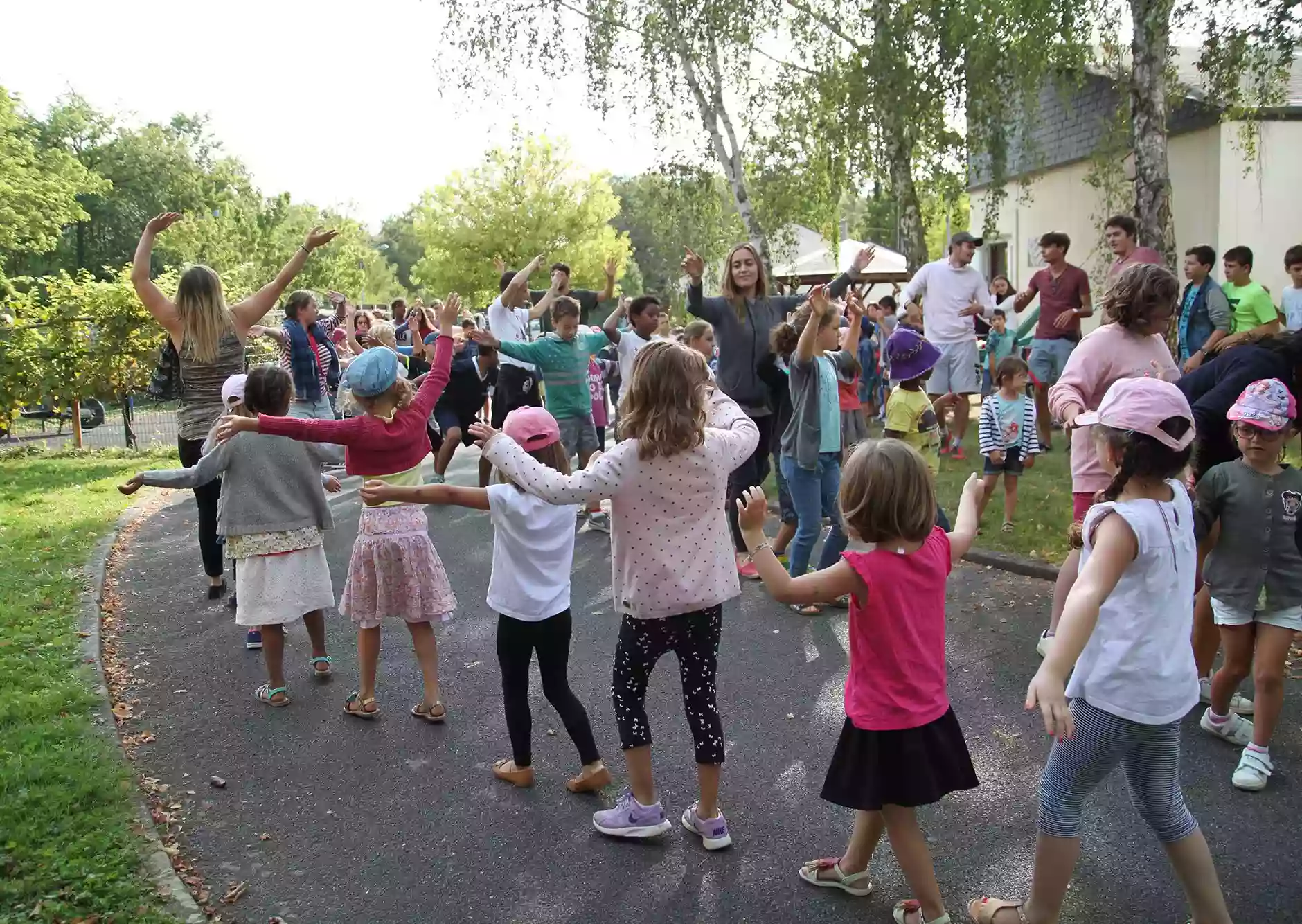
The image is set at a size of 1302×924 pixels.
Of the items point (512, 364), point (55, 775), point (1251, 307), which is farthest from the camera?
point (1251, 307)

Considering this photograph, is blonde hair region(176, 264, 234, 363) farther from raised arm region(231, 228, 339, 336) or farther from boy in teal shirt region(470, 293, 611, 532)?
boy in teal shirt region(470, 293, 611, 532)

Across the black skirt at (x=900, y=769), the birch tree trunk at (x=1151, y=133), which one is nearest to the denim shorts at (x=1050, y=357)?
the birch tree trunk at (x=1151, y=133)

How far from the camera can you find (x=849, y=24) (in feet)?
51.2

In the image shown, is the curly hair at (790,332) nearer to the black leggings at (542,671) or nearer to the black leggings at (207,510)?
the black leggings at (542,671)

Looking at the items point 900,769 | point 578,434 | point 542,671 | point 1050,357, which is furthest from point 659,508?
point 1050,357

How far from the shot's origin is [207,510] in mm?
6941

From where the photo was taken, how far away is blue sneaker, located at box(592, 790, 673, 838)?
3834 mm

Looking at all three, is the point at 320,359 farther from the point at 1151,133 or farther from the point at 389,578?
the point at 1151,133

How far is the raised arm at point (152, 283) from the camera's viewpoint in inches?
245

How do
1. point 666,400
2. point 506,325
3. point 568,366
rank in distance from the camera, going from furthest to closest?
point 506,325 → point 568,366 → point 666,400

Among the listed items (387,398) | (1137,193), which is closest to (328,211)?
(1137,193)

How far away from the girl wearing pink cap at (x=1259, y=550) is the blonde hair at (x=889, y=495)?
169 cm

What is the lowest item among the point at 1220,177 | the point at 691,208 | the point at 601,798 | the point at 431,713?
the point at 601,798

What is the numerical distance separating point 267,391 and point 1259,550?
462 centimetres
